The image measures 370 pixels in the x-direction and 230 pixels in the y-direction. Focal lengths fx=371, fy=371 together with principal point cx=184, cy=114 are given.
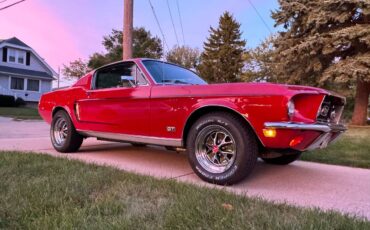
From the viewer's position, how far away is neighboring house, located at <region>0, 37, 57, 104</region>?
34.9m

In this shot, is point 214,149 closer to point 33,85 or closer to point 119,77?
point 119,77

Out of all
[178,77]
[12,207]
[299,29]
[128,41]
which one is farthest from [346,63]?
[12,207]

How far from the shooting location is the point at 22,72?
36.0 meters

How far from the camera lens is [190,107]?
4535 millimetres

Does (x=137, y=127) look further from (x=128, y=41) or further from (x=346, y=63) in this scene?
(x=346, y=63)

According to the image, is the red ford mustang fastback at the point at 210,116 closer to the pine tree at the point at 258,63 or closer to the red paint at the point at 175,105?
the red paint at the point at 175,105

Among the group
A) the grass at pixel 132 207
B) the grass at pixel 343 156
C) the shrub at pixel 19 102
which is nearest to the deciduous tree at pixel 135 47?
the shrub at pixel 19 102

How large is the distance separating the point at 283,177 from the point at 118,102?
2.58 m

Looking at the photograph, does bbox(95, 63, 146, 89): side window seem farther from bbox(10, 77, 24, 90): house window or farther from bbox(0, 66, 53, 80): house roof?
bbox(10, 77, 24, 90): house window

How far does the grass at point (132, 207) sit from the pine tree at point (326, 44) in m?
17.5

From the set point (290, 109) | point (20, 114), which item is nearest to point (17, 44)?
point (20, 114)

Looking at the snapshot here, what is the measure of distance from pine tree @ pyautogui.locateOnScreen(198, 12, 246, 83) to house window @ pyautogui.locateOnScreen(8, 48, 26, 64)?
23625mm

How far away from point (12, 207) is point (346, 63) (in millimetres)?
19359

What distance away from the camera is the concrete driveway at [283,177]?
386cm
